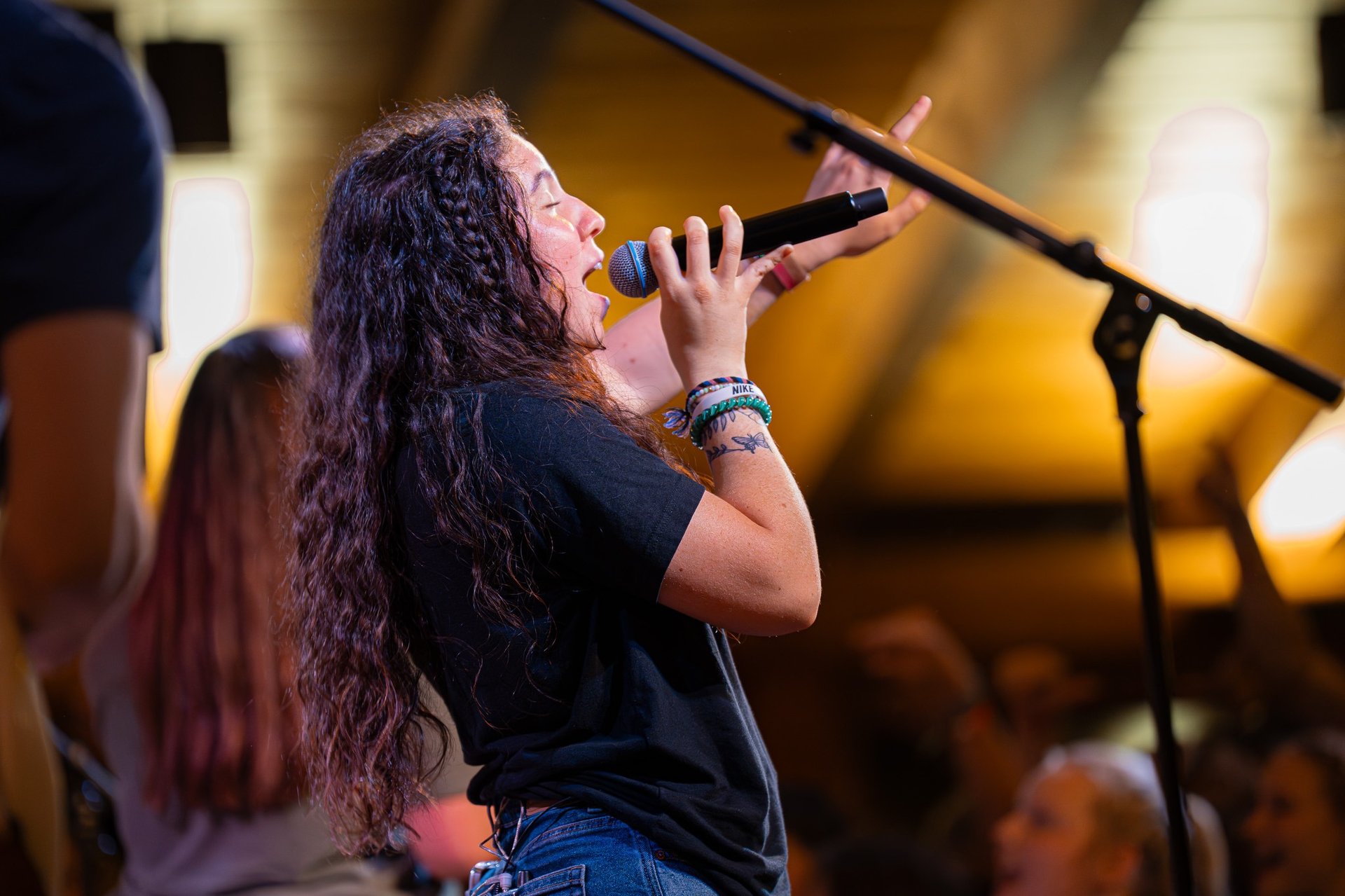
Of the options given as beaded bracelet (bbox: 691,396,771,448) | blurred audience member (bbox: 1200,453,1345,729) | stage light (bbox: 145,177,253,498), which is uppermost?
beaded bracelet (bbox: 691,396,771,448)

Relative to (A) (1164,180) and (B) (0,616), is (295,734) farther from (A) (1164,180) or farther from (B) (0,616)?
(A) (1164,180)

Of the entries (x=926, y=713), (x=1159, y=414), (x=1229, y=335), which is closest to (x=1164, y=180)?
(x=1159, y=414)

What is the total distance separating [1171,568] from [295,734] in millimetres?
2828

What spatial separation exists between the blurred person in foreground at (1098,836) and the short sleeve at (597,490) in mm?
1579

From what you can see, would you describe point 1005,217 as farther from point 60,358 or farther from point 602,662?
point 60,358

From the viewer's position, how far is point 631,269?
106 centimetres

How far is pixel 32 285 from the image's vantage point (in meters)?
2.00

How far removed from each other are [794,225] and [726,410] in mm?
191

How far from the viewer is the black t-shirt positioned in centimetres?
85

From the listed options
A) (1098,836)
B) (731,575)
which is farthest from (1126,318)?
(1098,836)

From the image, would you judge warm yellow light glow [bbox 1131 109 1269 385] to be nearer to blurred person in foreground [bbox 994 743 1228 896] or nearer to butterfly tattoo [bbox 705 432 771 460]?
blurred person in foreground [bbox 994 743 1228 896]

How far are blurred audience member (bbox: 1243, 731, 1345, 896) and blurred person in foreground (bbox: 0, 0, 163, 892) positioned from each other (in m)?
2.31

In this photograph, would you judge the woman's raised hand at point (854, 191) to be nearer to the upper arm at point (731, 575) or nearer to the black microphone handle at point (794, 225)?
the black microphone handle at point (794, 225)

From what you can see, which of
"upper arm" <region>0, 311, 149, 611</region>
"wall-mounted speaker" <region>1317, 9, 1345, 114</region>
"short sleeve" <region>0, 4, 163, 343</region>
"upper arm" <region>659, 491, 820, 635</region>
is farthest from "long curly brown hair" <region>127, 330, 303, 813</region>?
"wall-mounted speaker" <region>1317, 9, 1345, 114</region>
